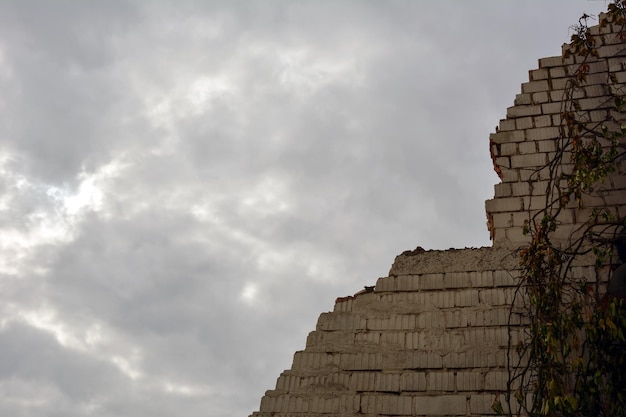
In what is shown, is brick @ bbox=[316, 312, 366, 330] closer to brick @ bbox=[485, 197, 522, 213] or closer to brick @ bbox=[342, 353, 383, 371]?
brick @ bbox=[342, 353, 383, 371]

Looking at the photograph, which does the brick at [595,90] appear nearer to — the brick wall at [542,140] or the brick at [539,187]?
the brick wall at [542,140]

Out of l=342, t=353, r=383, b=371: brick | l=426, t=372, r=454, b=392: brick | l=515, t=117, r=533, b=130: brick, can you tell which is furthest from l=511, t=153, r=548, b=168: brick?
l=342, t=353, r=383, b=371: brick

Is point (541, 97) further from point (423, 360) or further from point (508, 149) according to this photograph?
point (423, 360)

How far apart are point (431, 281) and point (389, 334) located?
0.67m

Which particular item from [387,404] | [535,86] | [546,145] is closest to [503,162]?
[546,145]

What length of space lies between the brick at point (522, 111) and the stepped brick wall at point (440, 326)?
11 cm

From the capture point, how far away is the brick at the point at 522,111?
264 inches

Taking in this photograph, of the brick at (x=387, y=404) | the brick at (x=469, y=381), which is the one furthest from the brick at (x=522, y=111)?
the brick at (x=387, y=404)

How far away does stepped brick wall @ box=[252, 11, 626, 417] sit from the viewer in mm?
5301

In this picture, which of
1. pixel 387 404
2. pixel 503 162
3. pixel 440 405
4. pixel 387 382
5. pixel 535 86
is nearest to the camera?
pixel 440 405

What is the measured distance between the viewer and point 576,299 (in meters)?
5.25

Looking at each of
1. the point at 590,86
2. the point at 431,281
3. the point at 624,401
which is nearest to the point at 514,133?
the point at 590,86

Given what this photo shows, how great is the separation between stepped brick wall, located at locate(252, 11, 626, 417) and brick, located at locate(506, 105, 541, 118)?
0.11 meters

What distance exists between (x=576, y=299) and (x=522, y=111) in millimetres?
2374
